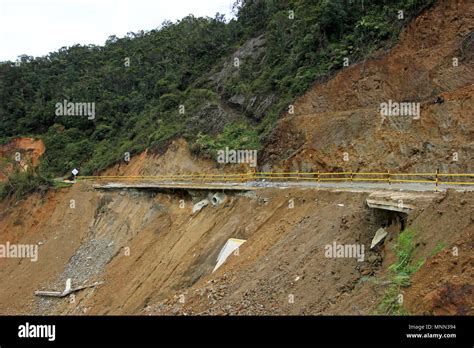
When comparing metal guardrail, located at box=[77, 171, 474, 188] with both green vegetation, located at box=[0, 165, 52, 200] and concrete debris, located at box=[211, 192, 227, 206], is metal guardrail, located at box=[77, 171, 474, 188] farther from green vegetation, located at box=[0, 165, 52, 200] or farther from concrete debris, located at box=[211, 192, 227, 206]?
green vegetation, located at box=[0, 165, 52, 200]

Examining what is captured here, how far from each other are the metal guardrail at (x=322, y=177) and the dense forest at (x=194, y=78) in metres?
2.59

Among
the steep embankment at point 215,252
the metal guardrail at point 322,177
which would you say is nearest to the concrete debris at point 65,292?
the steep embankment at point 215,252

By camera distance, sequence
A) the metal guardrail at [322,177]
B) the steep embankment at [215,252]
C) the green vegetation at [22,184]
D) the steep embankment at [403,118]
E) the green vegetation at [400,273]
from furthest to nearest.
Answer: the green vegetation at [22,184]
the steep embankment at [403,118]
the metal guardrail at [322,177]
the steep embankment at [215,252]
the green vegetation at [400,273]

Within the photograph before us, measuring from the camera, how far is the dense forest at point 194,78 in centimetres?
3094

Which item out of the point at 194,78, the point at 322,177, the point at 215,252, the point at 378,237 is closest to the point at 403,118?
the point at 322,177

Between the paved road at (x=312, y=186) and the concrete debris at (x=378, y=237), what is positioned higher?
the paved road at (x=312, y=186)

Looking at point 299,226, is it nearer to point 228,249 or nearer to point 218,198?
point 228,249

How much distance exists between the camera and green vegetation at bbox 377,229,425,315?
10.5m

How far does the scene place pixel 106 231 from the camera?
104 feet

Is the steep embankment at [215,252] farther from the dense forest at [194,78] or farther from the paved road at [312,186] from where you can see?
the dense forest at [194,78]

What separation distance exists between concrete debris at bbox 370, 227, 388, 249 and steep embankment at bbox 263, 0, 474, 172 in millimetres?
6776

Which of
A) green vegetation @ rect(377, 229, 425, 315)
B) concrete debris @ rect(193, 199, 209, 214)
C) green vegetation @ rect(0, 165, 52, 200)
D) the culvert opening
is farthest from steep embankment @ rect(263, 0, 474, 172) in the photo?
green vegetation @ rect(0, 165, 52, 200)
